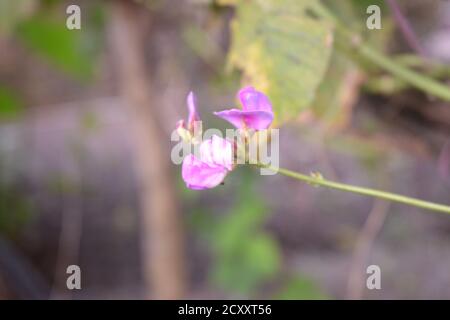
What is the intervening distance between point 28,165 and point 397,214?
132cm

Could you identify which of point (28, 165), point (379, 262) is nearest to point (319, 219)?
point (379, 262)

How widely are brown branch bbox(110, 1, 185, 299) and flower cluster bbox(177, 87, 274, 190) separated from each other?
2.73 ft

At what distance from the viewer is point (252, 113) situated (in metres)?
0.37

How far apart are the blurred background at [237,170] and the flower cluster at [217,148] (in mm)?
227

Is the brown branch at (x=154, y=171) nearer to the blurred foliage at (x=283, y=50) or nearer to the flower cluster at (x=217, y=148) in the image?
the blurred foliage at (x=283, y=50)

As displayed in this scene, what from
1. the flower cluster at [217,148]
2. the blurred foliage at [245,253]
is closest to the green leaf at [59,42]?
the blurred foliage at [245,253]

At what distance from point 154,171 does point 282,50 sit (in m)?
0.63

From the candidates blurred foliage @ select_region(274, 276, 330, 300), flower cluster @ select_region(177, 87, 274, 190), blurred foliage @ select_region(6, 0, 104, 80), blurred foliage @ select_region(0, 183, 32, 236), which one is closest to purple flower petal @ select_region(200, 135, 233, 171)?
flower cluster @ select_region(177, 87, 274, 190)

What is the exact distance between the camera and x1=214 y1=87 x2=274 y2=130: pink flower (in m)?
0.38

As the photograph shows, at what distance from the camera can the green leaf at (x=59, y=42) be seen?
143 cm

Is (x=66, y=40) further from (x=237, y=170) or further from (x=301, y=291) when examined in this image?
(x=301, y=291)

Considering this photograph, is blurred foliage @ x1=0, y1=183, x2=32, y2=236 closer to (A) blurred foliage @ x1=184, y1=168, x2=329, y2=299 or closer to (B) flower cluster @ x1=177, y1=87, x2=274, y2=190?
(A) blurred foliage @ x1=184, y1=168, x2=329, y2=299

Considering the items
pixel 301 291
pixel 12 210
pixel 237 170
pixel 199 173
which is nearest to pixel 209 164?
pixel 199 173

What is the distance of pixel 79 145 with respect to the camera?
1.86 m
